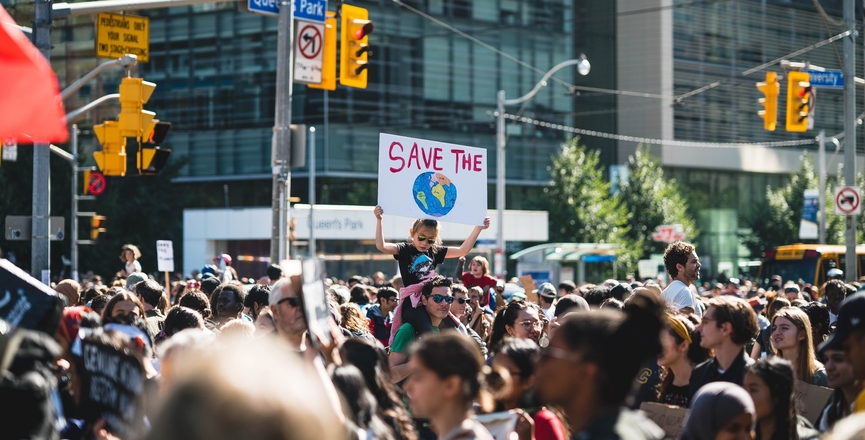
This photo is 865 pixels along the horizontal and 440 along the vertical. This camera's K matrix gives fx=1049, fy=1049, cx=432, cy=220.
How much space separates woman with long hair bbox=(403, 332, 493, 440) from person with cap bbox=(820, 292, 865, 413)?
6.66 feet

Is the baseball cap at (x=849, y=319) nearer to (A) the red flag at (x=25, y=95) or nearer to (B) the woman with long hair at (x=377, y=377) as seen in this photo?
(B) the woman with long hair at (x=377, y=377)

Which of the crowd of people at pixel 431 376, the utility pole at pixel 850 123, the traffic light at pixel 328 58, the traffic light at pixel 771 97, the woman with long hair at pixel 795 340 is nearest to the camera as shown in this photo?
the crowd of people at pixel 431 376

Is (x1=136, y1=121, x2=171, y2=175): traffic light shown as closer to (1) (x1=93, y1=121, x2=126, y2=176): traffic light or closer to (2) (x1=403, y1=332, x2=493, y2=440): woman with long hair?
(1) (x1=93, y1=121, x2=126, y2=176): traffic light

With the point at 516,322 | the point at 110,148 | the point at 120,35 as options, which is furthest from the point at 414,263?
the point at 110,148

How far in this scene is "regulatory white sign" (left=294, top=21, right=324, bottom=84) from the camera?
51.5 ft

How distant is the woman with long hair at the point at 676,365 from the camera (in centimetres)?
599

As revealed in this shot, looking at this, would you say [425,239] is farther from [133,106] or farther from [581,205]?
[581,205]

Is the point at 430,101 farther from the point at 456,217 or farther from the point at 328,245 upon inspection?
the point at 456,217

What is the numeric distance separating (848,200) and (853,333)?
654 inches

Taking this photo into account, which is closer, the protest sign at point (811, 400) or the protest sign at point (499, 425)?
the protest sign at point (499, 425)

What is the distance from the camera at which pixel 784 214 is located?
5462cm

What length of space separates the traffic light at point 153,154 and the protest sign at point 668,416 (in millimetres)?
12262

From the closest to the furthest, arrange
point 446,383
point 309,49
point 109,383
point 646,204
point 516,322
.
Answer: point 446,383, point 109,383, point 516,322, point 309,49, point 646,204

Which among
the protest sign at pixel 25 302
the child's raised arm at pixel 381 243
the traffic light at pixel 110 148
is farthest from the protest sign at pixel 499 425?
the traffic light at pixel 110 148
